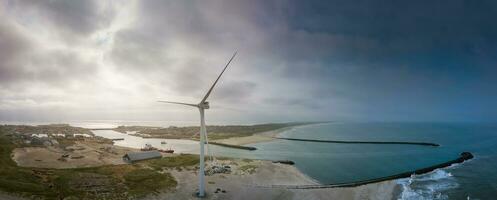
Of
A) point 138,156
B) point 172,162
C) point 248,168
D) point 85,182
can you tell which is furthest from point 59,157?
point 248,168

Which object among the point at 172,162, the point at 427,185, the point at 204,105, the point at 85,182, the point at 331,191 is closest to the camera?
the point at 204,105

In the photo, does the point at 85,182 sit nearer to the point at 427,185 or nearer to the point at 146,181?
the point at 146,181

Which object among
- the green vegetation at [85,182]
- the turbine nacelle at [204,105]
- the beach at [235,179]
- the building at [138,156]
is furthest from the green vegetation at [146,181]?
the turbine nacelle at [204,105]

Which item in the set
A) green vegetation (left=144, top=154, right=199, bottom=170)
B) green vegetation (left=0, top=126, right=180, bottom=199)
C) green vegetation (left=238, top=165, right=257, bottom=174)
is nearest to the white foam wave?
green vegetation (left=238, top=165, right=257, bottom=174)

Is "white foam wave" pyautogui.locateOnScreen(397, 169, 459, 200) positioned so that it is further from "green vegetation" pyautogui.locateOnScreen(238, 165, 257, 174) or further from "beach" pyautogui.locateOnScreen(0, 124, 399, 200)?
"green vegetation" pyautogui.locateOnScreen(238, 165, 257, 174)

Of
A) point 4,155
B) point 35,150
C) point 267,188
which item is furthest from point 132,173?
point 35,150

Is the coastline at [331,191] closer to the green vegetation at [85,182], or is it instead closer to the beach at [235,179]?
the beach at [235,179]
